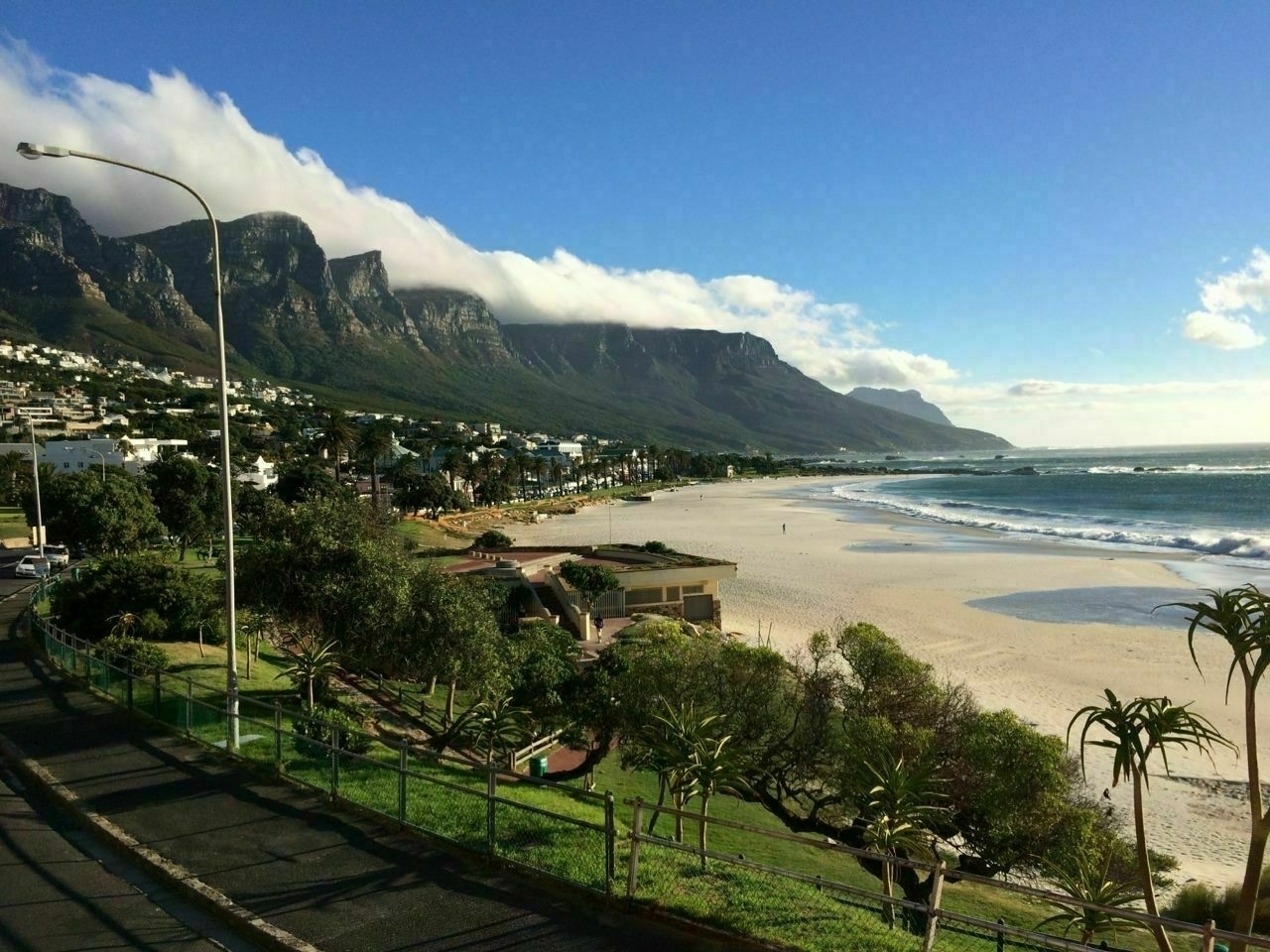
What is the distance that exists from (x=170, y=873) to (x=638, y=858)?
492 centimetres

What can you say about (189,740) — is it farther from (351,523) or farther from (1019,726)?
(1019,726)

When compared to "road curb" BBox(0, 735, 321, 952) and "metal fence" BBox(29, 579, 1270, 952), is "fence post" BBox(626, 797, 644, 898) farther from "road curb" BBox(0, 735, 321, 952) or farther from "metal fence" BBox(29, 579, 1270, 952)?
"road curb" BBox(0, 735, 321, 952)

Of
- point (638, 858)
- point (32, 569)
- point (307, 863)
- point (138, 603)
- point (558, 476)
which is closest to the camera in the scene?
point (638, 858)

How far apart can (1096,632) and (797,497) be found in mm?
95688

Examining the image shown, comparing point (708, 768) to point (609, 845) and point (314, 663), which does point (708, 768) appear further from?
point (314, 663)

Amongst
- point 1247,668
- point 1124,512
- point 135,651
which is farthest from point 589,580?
point 1124,512

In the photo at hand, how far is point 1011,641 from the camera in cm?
3525

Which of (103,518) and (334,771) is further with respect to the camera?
(103,518)

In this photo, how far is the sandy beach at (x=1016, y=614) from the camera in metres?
20.2

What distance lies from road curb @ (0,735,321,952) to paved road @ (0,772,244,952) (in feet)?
0.56

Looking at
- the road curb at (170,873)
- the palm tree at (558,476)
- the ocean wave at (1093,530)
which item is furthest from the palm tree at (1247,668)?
the palm tree at (558,476)

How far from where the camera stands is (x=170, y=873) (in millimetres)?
8180

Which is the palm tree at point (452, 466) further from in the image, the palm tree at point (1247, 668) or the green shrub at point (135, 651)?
the palm tree at point (1247, 668)

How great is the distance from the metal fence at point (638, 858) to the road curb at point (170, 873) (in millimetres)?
1949
